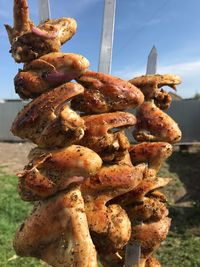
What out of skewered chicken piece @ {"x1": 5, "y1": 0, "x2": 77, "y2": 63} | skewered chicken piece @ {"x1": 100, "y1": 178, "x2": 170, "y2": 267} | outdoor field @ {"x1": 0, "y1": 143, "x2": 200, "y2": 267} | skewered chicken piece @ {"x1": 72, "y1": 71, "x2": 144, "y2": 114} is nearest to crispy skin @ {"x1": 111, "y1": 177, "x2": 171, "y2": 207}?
skewered chicken piece @ {"x1": 100, "y1": 178, "x2": 170, "y2": 267}

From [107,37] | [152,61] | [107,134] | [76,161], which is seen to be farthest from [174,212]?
[76,161]

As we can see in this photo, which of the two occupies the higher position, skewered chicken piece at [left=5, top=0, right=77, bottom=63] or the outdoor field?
skewered chicken piece at [left=5, top=0, right=77, bottom=63]

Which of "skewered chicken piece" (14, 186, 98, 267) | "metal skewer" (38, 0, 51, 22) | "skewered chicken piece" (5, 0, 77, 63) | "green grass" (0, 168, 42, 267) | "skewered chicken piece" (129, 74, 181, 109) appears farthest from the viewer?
"green grass" (0, 168, 42, 267)

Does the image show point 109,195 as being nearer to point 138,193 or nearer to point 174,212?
point 138,193

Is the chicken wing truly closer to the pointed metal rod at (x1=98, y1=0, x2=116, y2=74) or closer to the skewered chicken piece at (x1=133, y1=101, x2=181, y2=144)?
the skewered chicken piece at (x1=133, y1=101, x2=181, y2=144)

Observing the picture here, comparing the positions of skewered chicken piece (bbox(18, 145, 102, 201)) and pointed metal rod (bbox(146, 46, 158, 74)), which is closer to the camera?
skewered chicken piece (bbox(18, 145, 102, 201))

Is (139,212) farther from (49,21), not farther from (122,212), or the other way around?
(49,21)

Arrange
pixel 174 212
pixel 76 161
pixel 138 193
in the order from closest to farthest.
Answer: pixel 76 161, pixel 138 193, pixel 174 212
